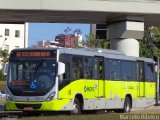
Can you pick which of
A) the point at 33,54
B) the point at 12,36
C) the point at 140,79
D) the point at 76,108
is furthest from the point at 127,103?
the point at 12,36

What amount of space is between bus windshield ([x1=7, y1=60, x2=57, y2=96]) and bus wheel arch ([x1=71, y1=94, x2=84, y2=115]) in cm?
165

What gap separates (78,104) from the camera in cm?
2344

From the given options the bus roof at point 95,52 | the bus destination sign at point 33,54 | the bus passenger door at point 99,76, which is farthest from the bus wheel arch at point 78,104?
the bus destination sign at point 33,54

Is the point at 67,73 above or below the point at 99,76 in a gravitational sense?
above

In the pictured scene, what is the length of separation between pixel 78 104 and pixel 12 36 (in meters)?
90.0

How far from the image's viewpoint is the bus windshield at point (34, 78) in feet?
72.5

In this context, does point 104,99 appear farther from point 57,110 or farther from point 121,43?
point 121,43

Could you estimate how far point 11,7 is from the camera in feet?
90.2

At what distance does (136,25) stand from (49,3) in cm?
551

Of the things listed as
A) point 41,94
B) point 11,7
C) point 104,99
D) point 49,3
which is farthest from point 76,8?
point 41,94

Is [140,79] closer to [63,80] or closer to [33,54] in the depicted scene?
[63,80]

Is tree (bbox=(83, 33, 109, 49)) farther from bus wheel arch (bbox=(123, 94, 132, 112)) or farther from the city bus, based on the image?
the city bus

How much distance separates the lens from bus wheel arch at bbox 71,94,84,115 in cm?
2308

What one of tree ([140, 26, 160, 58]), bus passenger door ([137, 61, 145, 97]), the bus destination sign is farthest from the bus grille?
tree ([140, 26, 160, 58])
